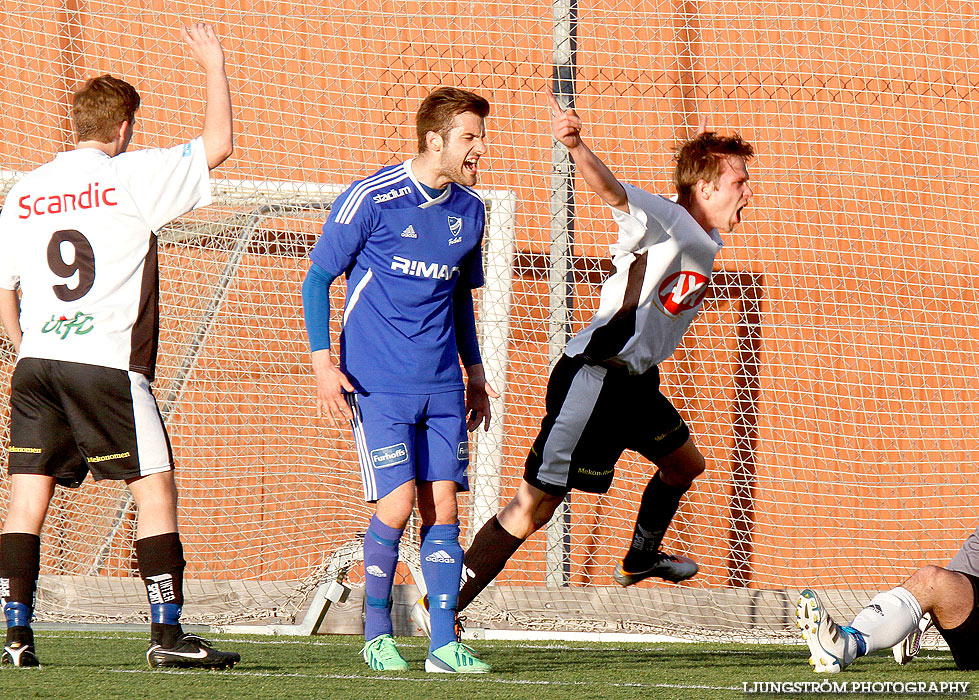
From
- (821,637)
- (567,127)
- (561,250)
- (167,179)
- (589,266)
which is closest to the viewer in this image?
(821,637)

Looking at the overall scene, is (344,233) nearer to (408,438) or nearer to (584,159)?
(408,438)

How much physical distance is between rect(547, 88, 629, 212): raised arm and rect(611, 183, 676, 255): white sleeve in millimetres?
29

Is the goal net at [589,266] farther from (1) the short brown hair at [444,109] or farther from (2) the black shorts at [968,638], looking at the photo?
(1) the short brown hair at [444,109]

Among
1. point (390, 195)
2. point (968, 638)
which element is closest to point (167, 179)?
point (390, 195)

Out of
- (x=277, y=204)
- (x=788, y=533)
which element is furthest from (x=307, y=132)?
(x=788, y=533)

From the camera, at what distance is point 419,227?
12.0ft

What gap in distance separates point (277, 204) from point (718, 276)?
2.52 metres

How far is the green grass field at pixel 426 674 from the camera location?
124 inches

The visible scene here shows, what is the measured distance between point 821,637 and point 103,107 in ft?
8.57

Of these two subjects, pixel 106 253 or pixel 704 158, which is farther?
pixel 704 158

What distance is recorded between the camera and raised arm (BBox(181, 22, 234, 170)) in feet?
11.1

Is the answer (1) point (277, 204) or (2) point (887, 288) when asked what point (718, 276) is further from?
(1) point (277, 204)

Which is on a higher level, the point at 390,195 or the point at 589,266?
the point at 390,195

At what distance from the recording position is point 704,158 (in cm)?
396
